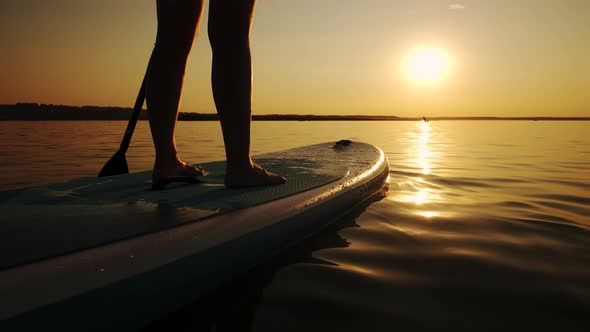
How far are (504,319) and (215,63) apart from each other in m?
1.39

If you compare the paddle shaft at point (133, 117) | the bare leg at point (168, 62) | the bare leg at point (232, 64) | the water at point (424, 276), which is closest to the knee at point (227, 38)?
the bare leg at point (232, 64)

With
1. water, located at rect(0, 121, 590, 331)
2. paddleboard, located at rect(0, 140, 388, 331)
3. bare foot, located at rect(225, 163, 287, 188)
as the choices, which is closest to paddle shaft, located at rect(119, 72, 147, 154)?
paddleboard, located at rect(0, 140, 388, 331)

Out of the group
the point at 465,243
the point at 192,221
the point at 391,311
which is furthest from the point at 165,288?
the point at 465,243

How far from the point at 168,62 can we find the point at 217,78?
306 millimetres

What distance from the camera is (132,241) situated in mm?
1016

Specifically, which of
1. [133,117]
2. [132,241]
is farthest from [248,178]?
[133,117]

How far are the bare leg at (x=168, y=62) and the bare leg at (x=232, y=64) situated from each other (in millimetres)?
218

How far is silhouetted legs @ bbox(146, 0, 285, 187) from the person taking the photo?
1.60 meters

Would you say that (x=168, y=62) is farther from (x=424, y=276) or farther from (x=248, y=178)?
(x=424, y=276)

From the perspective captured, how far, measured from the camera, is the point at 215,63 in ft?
5.29

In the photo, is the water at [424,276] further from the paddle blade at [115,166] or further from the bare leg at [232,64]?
the paddle blade at [115,166]

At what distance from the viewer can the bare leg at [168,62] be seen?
1740 mm

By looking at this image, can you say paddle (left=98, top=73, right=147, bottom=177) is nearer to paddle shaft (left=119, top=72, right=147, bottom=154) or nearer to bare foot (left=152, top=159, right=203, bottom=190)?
paddle shaft (left=119, top=72, right=147, bottom=154)

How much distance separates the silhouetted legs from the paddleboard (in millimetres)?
122
